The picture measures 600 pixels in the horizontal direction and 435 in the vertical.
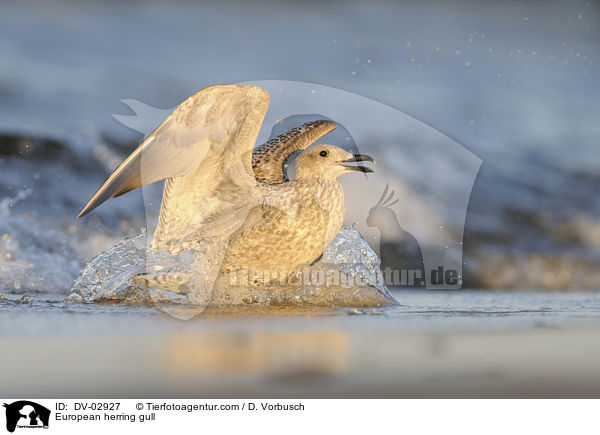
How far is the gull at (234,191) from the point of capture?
13.1 ft

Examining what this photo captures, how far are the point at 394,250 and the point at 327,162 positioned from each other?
1.79 meters

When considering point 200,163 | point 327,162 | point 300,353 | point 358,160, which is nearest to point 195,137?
point 200,163

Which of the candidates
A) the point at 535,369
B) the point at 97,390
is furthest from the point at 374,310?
the point at 97,390

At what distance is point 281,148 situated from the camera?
5223 mm

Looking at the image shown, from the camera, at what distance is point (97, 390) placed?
215cm

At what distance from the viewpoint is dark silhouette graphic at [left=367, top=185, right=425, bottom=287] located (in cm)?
525

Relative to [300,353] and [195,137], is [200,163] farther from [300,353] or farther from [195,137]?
[300,353]

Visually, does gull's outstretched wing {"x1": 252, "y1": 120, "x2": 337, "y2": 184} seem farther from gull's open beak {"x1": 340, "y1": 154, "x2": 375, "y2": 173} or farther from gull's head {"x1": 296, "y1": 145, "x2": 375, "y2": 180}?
gull's open beak {"x1": 340, "y1": 154, "x2": 375, "y2": 173}

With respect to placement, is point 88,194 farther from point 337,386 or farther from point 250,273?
point 337,386
